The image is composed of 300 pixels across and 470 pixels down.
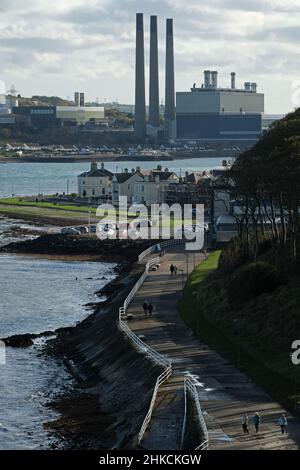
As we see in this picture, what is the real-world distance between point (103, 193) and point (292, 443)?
286ft

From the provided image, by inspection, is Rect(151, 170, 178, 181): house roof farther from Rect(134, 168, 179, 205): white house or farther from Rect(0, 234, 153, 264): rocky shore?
Rect(0, 234, 153, 264): rocky shore

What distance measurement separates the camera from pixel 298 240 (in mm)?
50219

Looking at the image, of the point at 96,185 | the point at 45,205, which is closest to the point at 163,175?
the point at 96,185

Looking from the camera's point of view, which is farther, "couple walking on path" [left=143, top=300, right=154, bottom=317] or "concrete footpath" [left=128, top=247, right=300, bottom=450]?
"couple walking on path" [left=143, top=300, right=154, bottom=317]

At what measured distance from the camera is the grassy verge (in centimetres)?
3089

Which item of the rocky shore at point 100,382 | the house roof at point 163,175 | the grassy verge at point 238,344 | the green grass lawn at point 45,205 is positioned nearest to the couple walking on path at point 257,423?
the grassy verge at point 238,344

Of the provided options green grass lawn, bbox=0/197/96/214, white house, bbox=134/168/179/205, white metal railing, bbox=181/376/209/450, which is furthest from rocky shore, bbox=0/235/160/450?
white house, bbox=134/168/179/205

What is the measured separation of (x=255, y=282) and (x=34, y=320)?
10.8m

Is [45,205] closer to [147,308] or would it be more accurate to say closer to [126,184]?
[126,184]

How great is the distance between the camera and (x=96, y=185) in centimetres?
11194

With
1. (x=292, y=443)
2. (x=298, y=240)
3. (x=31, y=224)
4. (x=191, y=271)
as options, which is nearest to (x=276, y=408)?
(x=292, y=443)

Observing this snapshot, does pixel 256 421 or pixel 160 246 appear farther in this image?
pixel 160 246

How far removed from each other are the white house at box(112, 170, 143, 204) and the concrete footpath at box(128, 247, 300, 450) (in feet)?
204

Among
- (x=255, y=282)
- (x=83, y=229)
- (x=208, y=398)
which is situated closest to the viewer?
(x=208, y=398)
